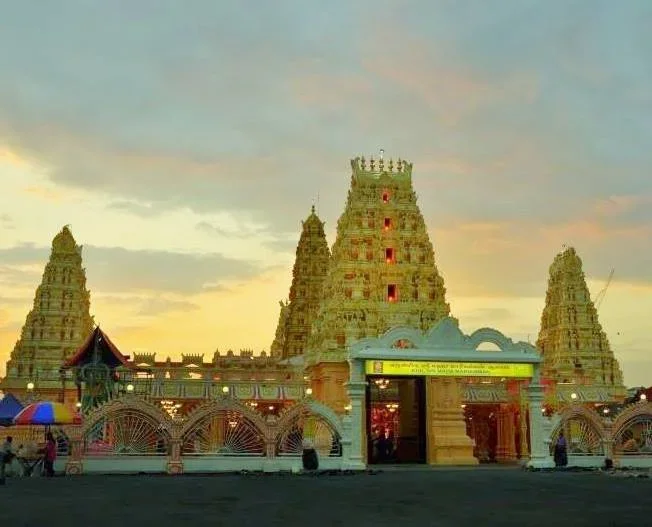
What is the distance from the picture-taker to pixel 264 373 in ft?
209

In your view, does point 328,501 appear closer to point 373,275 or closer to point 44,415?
point 44,415

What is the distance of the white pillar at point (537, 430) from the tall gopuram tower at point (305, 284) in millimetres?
39245

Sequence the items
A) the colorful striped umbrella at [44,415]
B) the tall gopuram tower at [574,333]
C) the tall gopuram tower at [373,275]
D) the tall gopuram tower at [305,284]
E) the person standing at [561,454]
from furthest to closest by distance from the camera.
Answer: the tall gopuram tower at [305,284]
the tall gopuram tower at [574,333]
the tall gopuram tower at [373,275]
the person standing at [561,454]
the colorful striped umbrella at [44,415]

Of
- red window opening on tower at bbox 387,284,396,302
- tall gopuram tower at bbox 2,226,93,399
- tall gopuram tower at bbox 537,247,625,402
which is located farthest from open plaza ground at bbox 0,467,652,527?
tall gopuram tower at bbox 537,247,625,402

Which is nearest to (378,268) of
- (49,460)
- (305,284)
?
(49,460)

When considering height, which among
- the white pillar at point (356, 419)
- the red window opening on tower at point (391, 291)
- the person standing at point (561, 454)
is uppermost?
the red window opening on tower at point (391, 291)

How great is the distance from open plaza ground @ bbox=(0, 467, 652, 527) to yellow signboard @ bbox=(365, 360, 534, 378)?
588cm

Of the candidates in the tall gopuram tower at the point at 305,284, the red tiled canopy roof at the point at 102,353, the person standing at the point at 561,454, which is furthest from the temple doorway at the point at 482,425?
the tall gopuram tower at the point at 305,284

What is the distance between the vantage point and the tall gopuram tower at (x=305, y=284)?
73.1 meters

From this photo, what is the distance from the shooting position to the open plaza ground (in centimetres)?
1412

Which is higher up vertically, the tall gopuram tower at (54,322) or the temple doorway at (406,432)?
the tall gopuram tower at (54,322)

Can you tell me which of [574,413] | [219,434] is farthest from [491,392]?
[219,434]

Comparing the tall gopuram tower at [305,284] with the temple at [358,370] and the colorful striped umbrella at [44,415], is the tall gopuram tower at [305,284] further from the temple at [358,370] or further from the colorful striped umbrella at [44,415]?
the colorful striped umbrella at [44,415]

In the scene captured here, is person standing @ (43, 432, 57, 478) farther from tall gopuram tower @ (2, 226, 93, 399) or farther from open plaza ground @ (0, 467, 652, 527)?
tall gopuram tower @ (2, 226, 93, 399)
